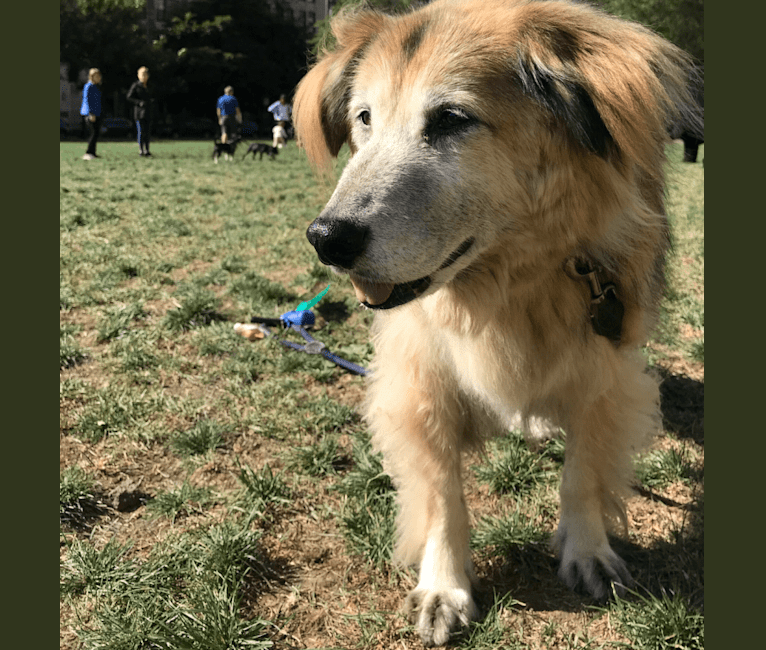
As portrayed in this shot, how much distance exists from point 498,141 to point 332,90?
920 millimetres

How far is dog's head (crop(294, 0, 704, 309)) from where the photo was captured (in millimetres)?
1803

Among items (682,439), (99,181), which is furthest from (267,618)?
(99,181)

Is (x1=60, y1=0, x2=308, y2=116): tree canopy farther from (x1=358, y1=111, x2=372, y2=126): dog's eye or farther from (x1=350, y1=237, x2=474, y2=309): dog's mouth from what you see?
(x1=350, y1=237, x2=474, y2=309): dog's mouth

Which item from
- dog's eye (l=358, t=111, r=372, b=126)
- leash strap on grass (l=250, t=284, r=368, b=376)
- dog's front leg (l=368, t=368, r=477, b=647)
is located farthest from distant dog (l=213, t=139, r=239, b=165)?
dog's front leg (l=368, t=368, r=477, b=647)

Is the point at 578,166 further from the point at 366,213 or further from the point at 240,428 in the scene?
the point at 240,428

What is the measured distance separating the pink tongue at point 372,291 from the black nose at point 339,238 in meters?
0.15

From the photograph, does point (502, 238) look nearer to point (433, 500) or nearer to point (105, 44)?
point (433, 500)

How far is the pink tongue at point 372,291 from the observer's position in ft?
6.21

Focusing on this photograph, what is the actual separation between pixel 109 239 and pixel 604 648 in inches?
255

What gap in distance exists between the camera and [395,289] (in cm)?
189

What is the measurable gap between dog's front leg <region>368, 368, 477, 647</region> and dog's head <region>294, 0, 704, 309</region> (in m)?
0.55

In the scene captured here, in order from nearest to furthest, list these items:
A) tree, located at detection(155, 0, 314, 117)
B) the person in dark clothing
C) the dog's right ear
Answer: the dog's right ear
the person in dark clothing
tree, located at detection(155, 0, 314, 117)

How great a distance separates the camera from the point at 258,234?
7215 mm

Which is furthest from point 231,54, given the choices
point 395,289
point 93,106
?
point 395,289
